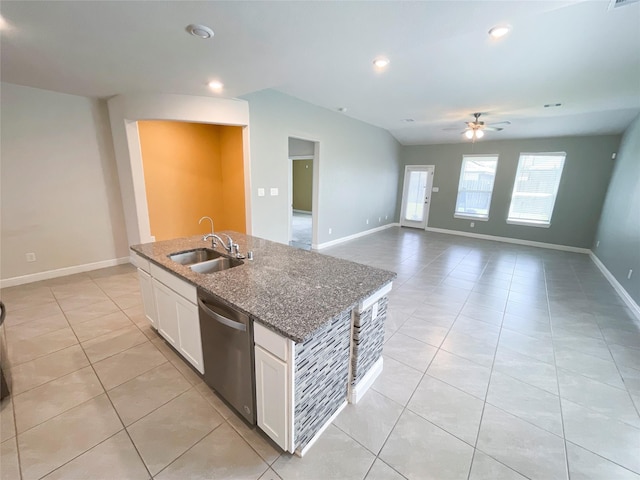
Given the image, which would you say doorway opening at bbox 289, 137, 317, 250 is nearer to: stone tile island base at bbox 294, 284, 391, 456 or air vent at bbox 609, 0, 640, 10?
stone tile island base at bbox 294, 284, 391, 456

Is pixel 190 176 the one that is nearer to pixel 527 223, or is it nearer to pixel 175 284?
pixel 175 284

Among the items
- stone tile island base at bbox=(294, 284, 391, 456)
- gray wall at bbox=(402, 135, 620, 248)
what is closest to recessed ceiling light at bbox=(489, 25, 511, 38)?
stone tile island base at bbox=(294, 284, 391, 456)

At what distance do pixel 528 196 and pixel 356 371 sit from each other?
23.1 feet

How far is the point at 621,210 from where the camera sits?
4258mm

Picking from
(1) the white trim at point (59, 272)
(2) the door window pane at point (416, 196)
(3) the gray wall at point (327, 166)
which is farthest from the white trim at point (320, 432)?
(2) the door window pane at point (416, 196)

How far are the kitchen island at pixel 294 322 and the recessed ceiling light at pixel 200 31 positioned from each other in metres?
1.64

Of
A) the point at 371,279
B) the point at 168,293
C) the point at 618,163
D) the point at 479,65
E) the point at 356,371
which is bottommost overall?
the point at 356,371

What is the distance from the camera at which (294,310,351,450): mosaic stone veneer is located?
1.34 m

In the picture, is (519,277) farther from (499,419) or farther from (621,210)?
(499,419)

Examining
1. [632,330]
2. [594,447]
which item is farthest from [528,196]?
[594,447]

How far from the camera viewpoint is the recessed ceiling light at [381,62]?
2662 millimetres

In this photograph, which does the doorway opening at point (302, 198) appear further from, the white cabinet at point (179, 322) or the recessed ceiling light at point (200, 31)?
the recessed ceiling light at point (200, 31)

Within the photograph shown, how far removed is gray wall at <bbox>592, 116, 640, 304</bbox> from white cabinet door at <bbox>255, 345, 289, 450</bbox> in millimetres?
4463

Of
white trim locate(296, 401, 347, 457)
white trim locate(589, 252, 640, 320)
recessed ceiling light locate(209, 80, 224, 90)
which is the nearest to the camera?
white trim locate(296, 401, 347, 457)
